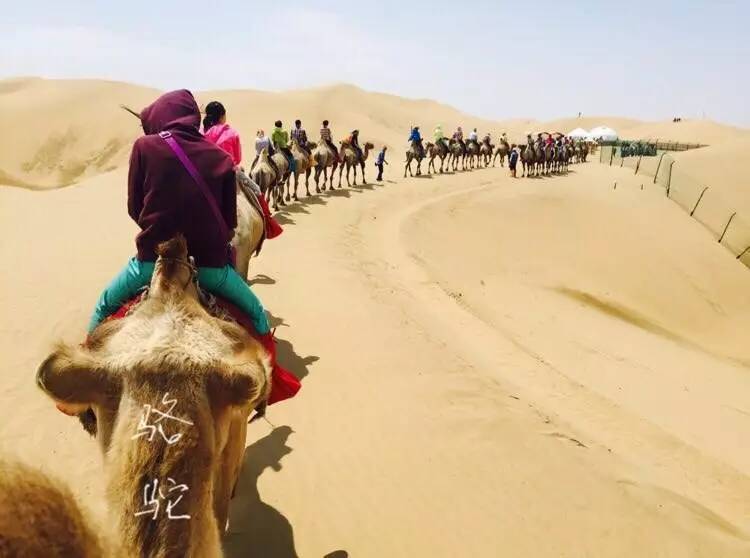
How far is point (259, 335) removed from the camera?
3.62 metres

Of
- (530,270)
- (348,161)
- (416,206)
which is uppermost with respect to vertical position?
(348,161)

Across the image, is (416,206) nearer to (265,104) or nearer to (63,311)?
(63,311)

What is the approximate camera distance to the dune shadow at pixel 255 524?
171 inches

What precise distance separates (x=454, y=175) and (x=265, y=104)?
30573 millimetres

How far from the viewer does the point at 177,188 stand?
118 inches

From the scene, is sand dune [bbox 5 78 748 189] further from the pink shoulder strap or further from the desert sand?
the pink shoulder strap

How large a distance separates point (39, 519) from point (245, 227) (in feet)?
15.9

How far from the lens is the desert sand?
4910 millimetres

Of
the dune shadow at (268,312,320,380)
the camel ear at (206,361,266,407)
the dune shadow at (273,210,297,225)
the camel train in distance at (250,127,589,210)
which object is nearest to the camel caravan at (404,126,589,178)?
the camel train in distance at (250,127,589,210)

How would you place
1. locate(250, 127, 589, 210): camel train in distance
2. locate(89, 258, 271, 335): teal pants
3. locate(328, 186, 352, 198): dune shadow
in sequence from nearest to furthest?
locate(89, 258, 271, 335): teal pants → locate(250, 127, 589, 210): camel train in distance → locate(328, 186, 352, 198): dune shadow

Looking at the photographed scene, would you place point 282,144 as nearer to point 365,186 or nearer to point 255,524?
point 365,186

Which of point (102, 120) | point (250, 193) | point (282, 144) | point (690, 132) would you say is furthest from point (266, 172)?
point (690, 132)

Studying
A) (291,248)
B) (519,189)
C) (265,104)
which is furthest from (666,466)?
(265,104)

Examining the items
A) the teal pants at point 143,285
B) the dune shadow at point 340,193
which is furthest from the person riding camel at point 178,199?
the dune shadow at point 340,193
